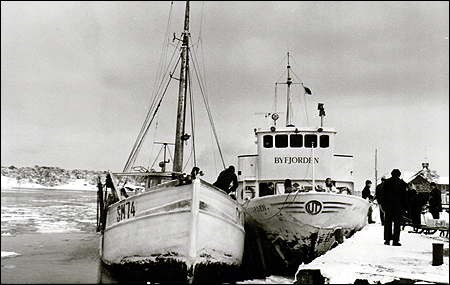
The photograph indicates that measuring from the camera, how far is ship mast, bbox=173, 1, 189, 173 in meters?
12.8

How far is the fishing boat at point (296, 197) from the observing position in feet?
36.3

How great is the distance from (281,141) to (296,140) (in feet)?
1.68

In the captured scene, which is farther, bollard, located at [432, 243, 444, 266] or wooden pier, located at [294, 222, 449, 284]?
bollard, located at [432, 243, 444, 266]

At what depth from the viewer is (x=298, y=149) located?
1458 centimetres

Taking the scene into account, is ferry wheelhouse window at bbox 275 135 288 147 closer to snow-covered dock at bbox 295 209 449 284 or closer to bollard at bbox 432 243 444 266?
snow-covered dock at bbox 295 209 449 284

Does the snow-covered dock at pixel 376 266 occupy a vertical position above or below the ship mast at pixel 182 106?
below

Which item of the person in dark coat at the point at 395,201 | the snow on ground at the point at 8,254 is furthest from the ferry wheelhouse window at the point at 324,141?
the snow on ground at the point at 8,254

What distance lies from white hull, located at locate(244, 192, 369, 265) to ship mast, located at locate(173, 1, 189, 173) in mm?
2623

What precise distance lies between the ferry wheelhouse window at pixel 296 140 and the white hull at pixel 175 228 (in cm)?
542

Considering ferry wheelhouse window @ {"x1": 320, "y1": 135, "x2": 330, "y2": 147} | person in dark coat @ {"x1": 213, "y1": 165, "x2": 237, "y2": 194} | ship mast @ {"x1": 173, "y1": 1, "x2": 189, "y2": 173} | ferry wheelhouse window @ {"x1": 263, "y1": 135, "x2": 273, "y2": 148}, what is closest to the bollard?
person in dark coat @ {"x1": 213, "y1": 165, "x2": 237, "y2": 194}

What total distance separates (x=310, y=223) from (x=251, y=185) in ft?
13.6

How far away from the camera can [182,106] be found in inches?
513

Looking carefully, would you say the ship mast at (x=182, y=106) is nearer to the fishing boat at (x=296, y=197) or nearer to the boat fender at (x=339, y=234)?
the fishing boat at (x=296, y=197)

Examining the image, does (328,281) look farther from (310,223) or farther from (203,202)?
(310,223)
